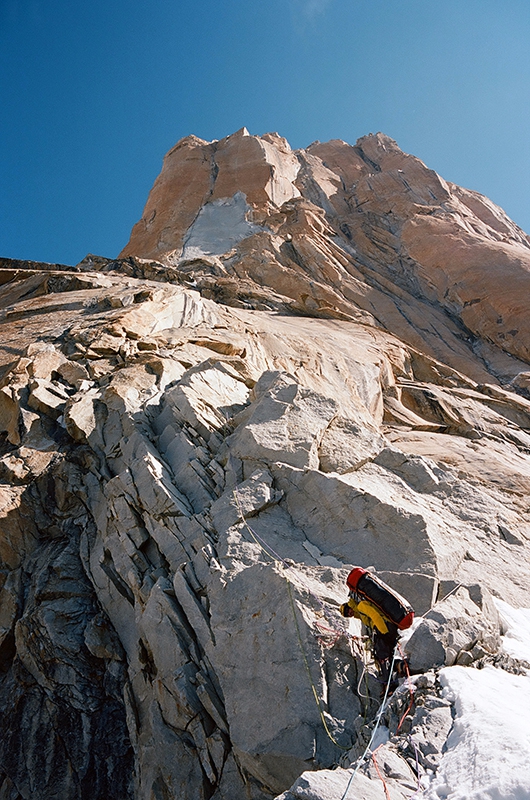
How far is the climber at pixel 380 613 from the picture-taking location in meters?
7.02

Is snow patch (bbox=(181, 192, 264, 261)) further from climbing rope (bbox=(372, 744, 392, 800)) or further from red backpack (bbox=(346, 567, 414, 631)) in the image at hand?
climbing rope (bbox=(372, 744, 392, 800))

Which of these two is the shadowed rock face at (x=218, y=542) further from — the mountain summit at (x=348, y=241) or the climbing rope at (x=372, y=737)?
the mountain summit at (x=348, y=241)

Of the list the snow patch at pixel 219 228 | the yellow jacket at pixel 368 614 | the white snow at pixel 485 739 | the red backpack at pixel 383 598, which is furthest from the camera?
the snow patch at pixel 219 228

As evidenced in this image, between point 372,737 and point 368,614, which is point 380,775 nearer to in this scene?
point 372,737

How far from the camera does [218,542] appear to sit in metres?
9.75

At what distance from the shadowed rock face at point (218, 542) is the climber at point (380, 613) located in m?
0.36

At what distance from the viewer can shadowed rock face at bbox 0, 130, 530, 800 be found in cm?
734

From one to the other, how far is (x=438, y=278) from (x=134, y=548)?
39.8 m

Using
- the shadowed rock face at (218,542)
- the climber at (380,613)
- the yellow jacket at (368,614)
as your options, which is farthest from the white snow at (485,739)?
the yellow jacket at (368,614)

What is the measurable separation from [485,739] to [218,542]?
5504mm

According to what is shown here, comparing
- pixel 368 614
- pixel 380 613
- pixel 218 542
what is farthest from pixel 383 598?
pixel 218 542

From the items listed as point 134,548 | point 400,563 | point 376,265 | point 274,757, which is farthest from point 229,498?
point 376,265

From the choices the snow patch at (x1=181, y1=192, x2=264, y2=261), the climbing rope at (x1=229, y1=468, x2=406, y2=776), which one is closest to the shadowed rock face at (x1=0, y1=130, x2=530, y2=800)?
the climbing rope at (x1=229, y1=468, x2=406, y2=776)

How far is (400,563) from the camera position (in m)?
9.24
